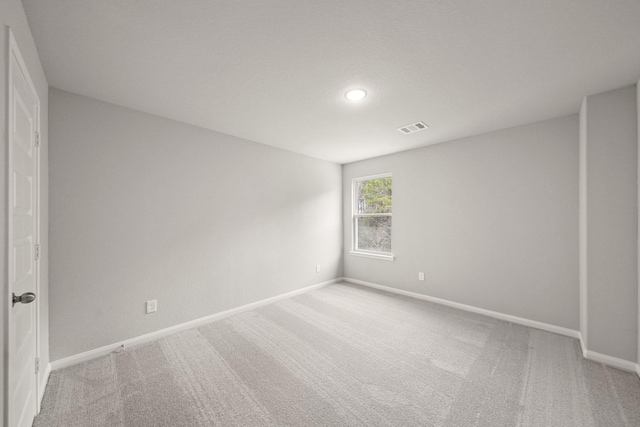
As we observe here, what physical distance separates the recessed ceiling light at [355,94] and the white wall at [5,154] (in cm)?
201

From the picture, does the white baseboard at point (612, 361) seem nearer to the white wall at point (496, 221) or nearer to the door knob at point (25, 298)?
the white wall at point (496, 221)

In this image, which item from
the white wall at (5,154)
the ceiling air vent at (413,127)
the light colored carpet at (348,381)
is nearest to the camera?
the white wall at (5,154)

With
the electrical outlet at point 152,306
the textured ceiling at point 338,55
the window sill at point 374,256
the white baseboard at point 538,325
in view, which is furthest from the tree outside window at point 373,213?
the electrical outlet at point 152,306

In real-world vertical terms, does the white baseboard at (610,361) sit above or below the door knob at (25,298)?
below

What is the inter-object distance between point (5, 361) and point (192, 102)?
7.08 ft

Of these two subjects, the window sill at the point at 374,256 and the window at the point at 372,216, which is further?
the window at the point at 372,216

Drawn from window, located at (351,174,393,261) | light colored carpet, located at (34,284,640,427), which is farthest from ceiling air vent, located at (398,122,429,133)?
light colored carpet, located at (34,284,640,427)

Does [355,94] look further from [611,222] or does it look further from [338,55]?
[611,222]

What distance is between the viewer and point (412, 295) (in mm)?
3939

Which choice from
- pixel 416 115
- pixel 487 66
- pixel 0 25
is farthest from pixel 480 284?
pixel 0 25

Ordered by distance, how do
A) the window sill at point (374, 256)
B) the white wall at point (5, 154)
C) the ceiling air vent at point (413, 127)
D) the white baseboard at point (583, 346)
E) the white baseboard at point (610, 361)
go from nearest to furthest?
1. the white wall at point (5, 154)
2. the white baseboard at point (610, 361)
3. the white baseboard at point (583, 346)
4. the ceiling air vent at point (413, 127)
5. the window sill at point (374, 256)

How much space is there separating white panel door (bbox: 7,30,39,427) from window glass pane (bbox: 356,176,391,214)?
13.6ft

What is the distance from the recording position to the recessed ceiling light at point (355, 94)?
2.19 meters

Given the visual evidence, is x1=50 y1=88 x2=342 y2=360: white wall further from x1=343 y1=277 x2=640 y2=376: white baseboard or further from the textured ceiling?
x1=343 y1=277 x2=640 y2=376: white baseboard
